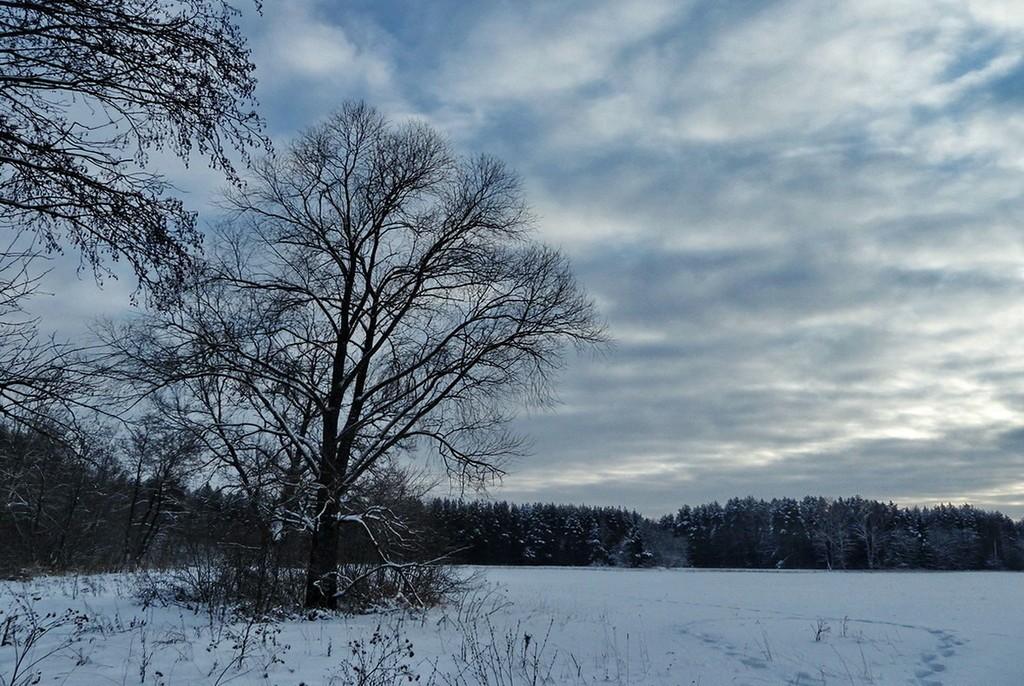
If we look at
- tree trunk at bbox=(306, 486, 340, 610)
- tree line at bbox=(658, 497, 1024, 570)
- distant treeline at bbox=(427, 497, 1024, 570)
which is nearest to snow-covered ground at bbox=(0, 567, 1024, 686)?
tree trunk at bbox=(306, 486, 340, 610)

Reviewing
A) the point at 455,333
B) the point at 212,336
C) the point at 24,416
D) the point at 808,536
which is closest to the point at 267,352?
the point at 212,336

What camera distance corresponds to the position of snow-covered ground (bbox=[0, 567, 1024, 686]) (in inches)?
307

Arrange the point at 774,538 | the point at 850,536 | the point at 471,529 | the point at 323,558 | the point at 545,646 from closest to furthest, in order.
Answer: the point at 545,646
the point at 323,558
the point at 471,529
the point at 850,536
the point at 774,538

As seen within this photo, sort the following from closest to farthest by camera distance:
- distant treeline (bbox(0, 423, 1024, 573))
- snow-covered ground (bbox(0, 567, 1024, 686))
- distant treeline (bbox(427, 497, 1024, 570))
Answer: snow-covered ground (bbox(0, 567, 1024, 686)) → distant treeline (bbox(0, 423, 1024, 573)) → distant treeline (bbox(427, 497, 1024, 570))

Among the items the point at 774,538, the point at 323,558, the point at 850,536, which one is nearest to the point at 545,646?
the point at 323,558

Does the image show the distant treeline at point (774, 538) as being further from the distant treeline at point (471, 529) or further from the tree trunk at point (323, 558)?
the tree trunk at point (323, 558)

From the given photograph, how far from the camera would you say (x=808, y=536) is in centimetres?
8881

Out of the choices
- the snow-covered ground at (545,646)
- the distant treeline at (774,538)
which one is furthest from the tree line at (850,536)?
the snow-covered ground at (545,646)

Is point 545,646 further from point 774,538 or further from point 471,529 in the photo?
point 774,538

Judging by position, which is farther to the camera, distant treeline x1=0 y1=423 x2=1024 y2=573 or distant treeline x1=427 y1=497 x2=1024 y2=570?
distant treeline x1=427 y1=497 x2=1024 y2=570

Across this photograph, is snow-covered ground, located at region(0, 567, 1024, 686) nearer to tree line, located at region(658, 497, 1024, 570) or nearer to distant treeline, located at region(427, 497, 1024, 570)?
distant treeline, located at region(427, 497, 1024, 570)

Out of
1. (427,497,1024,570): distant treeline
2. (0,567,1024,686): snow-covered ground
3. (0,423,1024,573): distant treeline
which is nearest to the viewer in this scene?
(0,567,1024,686): snow-covered ground

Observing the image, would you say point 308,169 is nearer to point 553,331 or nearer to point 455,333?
point 455,333

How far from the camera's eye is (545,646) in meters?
10.9
